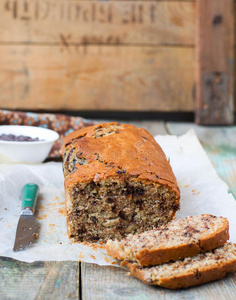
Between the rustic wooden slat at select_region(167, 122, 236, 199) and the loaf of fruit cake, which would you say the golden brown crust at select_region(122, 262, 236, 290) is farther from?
the rustic wooden slat at select_region(167, 122, 236, 199)

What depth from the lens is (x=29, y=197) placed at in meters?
2.46

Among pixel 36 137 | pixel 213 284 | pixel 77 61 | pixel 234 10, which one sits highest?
pixel 234 10

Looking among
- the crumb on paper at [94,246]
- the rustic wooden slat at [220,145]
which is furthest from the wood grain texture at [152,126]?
the crumb on paper at [94,246]

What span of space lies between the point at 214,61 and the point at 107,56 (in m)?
1.04

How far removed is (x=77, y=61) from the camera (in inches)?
173

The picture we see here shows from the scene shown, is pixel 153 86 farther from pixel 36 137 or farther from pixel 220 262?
pixel 220 262

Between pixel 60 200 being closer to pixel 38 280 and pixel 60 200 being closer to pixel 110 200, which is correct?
pixel 110 200

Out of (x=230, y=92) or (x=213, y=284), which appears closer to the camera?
(x=213, y=284)

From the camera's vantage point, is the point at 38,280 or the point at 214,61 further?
the point at 214,61

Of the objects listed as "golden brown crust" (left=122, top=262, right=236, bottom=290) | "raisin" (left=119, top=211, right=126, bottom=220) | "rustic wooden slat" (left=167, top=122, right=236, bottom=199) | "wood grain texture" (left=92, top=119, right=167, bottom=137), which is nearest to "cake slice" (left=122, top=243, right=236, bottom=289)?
"golden brown crust" (left=122, top=262, right=236, bottom=290)

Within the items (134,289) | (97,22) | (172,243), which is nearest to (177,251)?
(172,243)

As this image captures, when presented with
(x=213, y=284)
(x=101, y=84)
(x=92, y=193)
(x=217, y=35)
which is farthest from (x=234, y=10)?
(x=213, y=284)

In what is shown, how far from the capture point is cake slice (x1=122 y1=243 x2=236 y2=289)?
171 cm

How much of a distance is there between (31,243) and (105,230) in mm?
357
